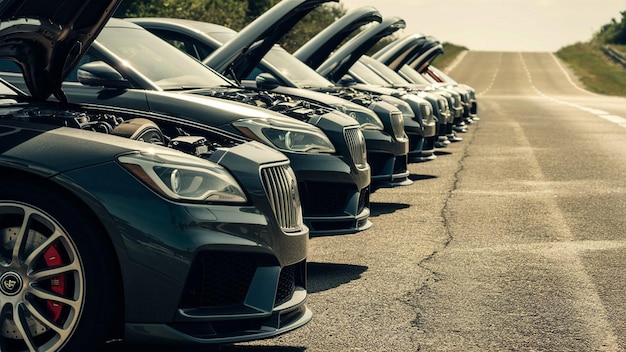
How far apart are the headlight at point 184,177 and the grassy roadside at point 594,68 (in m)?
67.8

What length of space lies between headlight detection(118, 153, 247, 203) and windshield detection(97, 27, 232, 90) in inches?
135

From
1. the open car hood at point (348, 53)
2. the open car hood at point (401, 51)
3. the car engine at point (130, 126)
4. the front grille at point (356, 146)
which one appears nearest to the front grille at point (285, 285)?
the car engine at point (130, 126)

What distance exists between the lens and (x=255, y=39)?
8992mm

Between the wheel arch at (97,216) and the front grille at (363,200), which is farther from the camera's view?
→ the front grille at (363,200)

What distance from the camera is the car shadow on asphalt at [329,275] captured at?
20.7 feet

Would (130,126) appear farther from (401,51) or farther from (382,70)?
(401,51)

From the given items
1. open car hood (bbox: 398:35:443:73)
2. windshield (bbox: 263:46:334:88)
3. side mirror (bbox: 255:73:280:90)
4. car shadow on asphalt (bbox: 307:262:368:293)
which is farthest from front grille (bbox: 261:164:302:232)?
open car hood (bbox: 398:35:443:73)

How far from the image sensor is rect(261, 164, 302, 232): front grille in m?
4.52

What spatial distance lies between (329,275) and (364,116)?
3284 millimetres

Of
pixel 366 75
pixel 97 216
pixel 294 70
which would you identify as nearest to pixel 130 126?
pixel 97 216

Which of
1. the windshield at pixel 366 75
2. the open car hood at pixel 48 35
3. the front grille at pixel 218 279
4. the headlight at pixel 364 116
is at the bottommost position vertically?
the windshield at pixel 366 75

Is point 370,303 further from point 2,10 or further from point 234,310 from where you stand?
point 2,10

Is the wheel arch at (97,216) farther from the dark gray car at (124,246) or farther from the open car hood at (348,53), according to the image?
the open car hood at (348,53)

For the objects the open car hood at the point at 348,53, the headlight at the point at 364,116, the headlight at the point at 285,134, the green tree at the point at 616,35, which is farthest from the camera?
the green tree at the point at 616,35
